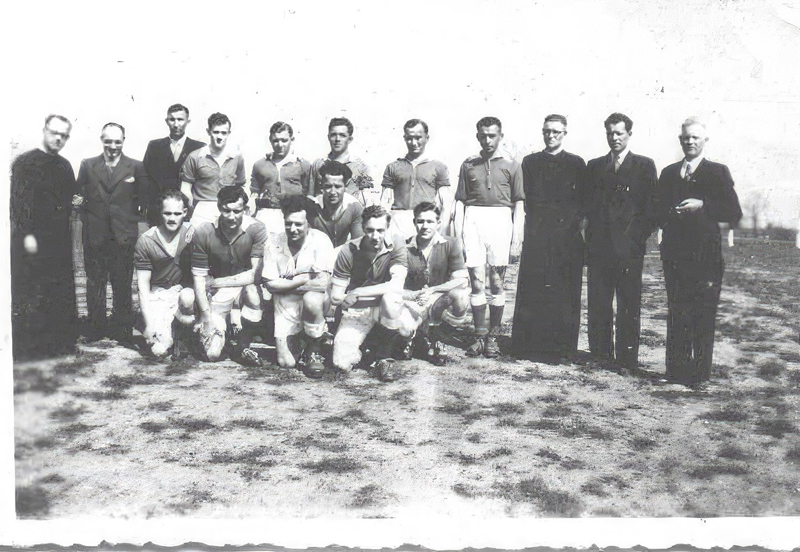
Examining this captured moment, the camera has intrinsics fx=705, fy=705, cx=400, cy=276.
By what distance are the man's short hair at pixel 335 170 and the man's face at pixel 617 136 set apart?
1.38 metres

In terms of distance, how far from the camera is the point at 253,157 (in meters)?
3.74

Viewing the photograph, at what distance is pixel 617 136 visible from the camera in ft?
12.1

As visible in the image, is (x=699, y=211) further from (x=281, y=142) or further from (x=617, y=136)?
(x=281, y=142)

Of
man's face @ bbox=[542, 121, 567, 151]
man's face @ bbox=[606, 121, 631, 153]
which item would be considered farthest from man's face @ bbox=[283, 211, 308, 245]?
man's face @ bbox=[606, 121, 631, 153]

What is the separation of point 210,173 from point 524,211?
172 centimetres

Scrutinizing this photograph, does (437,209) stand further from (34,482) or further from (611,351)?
(34,482)

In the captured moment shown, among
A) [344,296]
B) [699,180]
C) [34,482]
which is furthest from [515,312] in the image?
[34,482]

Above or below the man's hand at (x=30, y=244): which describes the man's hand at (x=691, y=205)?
above

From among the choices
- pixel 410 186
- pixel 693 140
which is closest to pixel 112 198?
pixel 410 186

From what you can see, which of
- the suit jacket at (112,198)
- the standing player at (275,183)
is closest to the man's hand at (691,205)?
the standing player at (275,183)

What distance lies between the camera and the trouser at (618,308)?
3863 mm

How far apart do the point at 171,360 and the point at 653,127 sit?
2797 mm

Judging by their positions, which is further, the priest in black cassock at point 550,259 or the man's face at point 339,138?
the priest in black cassock at point 550,259

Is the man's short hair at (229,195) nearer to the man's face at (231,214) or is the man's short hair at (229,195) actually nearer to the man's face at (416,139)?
the man's face at (231,214)
